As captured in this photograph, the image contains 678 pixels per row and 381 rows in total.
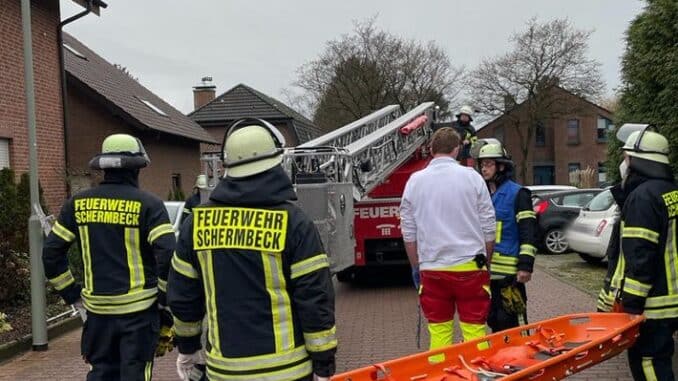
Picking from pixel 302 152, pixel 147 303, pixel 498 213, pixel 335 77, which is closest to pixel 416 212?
pixel 498 213

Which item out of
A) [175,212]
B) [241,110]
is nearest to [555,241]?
[175,212]

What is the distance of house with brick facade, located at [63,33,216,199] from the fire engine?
6713 millimetres

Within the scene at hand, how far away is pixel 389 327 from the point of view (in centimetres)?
805

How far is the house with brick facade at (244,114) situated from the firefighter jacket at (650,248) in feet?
95.6

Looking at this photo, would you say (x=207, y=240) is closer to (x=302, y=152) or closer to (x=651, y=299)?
(x=651, y=299)

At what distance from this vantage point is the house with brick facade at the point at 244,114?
34.4 metres

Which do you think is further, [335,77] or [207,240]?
[335,77]

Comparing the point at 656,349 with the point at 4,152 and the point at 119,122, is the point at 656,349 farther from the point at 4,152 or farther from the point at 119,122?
the point at 119,122

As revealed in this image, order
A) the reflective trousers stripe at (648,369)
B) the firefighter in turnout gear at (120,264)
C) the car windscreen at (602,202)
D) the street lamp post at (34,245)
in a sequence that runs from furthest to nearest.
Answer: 1. the car windscreen at (602,202)
2. the street lamp post at (34,245)
3. the firefighter in turnout gear at (120,264)
4. the reflective trousers stripe at (648,369)

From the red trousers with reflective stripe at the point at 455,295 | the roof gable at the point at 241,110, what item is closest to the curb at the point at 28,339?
the red trousers with reflective stripe at the point at 455,295

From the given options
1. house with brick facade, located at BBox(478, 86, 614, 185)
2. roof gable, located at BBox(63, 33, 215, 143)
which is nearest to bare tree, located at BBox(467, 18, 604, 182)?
house with brick facade, located at BBox(478, 86, 614, 185)

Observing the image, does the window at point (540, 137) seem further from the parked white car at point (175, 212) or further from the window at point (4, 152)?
the window at point (4, 152)

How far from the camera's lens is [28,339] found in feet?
24.5

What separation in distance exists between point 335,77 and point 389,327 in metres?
33.0
